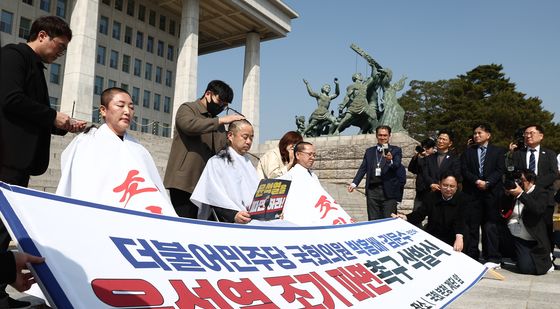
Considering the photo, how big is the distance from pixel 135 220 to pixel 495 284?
3.75 meters

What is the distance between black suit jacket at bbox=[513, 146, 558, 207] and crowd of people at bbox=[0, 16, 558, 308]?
0.01 metres

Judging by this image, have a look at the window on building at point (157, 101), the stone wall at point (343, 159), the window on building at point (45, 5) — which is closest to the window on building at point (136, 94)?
the window on building at point (157, 101)

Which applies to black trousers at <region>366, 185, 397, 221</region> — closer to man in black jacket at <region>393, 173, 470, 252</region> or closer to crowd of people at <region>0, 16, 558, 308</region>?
crowd of people at <region>0, 16, 558, 308</region>

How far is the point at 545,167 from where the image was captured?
5703mm

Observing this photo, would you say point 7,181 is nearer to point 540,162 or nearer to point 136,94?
point 540,162

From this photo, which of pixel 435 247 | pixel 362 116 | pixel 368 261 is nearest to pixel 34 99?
pixel 368 261

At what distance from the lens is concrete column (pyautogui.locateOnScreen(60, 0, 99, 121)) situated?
837 inches

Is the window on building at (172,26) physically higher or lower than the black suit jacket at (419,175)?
higher

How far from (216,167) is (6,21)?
1263 inches

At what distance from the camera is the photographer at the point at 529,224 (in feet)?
16.6

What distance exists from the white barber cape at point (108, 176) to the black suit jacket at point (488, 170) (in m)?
4.76

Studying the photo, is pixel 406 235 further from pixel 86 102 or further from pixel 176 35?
pixel 176 35

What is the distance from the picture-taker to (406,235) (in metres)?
4.14

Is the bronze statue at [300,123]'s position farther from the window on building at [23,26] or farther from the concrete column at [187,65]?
the window on building at [23,26]
